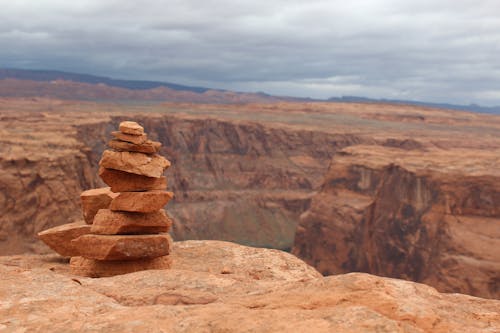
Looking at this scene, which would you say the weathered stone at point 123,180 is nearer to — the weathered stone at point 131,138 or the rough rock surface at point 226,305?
the weathered stone at point 131,138

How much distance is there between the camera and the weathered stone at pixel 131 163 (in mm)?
16750

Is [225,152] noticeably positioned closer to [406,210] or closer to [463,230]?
[406,210]

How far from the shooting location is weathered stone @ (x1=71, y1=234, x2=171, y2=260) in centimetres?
1627

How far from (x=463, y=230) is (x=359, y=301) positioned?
39340 mm

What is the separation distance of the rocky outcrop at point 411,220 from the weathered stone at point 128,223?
99.1 feet

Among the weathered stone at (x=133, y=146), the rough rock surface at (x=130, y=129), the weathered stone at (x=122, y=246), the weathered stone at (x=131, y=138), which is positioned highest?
the rough rock surface at (x=130, y=129)

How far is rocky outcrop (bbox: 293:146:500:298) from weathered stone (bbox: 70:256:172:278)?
3020cm

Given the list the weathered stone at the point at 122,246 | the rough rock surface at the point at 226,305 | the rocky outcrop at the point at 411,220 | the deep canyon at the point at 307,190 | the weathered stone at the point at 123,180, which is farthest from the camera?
the deep canyon at the point at 307,190

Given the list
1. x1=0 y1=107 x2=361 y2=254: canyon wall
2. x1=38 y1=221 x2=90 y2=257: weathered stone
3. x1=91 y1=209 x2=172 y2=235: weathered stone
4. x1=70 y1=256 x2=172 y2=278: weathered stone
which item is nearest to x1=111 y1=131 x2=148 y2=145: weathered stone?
x1=91 y1=209 x2=172 y2=235: weathered stone

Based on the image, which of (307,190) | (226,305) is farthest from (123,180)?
(307,190)

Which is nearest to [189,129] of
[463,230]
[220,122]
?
[220,122]

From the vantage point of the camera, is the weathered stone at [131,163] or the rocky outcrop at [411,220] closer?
the weathered stone at [131,163]

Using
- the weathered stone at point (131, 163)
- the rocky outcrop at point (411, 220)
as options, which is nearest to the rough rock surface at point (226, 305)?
the weathered stone at point (131, 163)

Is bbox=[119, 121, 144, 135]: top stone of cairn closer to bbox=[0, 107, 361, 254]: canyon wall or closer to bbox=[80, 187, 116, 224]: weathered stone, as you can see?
bbox=[80, 187, 116, 224]: weathered stone
